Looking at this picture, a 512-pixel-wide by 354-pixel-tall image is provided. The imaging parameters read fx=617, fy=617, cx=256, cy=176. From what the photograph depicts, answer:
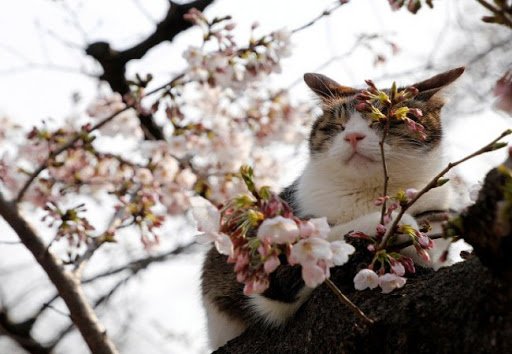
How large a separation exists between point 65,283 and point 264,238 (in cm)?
172

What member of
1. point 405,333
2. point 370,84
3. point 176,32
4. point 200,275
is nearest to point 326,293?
point 405,333

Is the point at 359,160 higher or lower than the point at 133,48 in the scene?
lower

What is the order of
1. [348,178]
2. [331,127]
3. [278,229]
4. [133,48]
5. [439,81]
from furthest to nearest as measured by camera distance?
1. [133,48]
2. [331,127]
3. [439,81]
4. [348,178]
5. [278,229]

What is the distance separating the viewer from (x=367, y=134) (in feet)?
9.21

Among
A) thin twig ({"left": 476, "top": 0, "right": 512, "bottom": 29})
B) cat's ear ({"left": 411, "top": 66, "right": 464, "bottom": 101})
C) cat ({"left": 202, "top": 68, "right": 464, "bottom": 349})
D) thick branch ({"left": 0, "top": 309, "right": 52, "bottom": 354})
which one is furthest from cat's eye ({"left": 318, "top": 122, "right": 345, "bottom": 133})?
thick branch ({"left": 0, "top": 309, "right": 52, "bottom": 354})

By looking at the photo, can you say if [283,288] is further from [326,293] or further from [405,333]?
[405,333]

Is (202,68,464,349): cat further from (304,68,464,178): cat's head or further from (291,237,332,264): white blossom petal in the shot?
(291,237,332,264): white blossom petal

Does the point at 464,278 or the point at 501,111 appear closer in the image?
the point at 501,111

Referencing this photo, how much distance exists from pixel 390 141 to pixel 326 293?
3.79 feet

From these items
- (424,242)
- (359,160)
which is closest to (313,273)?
(424,242)

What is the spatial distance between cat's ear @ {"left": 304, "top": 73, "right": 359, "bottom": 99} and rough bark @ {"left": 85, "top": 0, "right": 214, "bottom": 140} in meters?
1.02

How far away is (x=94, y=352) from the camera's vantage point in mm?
2762

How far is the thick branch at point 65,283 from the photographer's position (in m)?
2.78

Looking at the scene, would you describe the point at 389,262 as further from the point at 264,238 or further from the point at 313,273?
the point at 264,238
